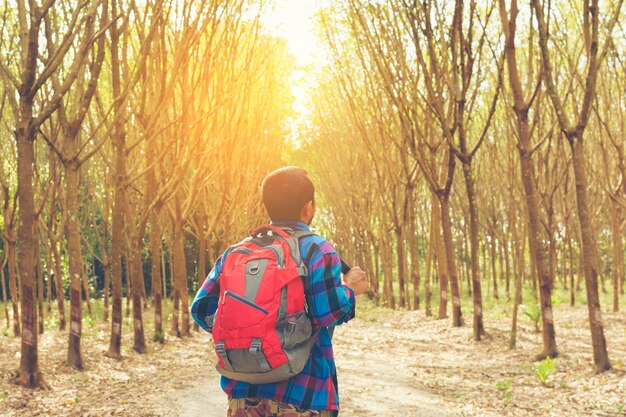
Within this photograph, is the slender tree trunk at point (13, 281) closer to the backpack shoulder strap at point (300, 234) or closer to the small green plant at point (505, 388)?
the small green plant at point (505, 388)

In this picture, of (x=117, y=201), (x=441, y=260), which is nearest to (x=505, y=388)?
(x=117, y=201)

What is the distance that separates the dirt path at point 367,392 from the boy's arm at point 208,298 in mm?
3264

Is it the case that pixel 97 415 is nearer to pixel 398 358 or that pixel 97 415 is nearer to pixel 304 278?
pixel 304 278

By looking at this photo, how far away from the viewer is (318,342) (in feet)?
7.80

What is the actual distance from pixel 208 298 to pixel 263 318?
390mm

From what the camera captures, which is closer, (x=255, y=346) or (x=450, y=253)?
(x=255, y=346)

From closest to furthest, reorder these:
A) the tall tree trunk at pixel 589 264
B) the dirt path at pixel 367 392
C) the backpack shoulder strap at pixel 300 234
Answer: the backpack shoulder strap at pixel 300 234 < the dirt path at pixel 367 392 < the tall tree trunk at pixel 589 264

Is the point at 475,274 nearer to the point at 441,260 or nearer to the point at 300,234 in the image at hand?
the point at 441,260

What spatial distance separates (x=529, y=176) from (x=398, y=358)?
10.7 ft

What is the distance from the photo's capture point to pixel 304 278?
7.53 feet

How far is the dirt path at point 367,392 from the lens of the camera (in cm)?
561

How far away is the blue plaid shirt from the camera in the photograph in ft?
7.45

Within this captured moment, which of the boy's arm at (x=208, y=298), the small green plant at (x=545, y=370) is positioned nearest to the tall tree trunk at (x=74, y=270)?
the small green plant at (x=545, y=370)

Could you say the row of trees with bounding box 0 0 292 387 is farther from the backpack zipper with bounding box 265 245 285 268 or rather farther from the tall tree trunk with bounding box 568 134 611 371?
the tall tree trunk with bounding box 568 134 611 371
